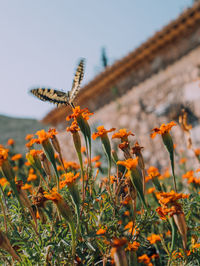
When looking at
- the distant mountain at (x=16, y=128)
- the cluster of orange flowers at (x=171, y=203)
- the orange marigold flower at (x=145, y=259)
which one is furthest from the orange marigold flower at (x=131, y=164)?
the distant mountain at (x=16, y=128)

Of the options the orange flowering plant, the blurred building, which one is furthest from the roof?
the orange flowering plant

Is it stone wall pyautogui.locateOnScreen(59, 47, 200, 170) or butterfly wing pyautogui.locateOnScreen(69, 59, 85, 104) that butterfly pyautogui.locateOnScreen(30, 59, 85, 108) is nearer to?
butterfly wing pyautogui.locateOnScreen(69, 59, 85, 104)

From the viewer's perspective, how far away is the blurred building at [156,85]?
4441mm

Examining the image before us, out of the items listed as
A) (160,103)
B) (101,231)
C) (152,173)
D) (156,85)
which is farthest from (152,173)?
(156,85)

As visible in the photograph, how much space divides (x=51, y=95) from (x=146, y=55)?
13.1 ft

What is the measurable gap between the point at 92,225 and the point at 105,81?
503 cm

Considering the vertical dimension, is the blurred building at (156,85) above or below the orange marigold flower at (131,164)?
above

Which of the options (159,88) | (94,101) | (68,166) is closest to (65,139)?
(94,101)

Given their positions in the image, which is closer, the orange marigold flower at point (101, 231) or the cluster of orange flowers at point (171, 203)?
the cluster of orange flowers at point (171, 203)

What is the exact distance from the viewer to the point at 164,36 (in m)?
4.70

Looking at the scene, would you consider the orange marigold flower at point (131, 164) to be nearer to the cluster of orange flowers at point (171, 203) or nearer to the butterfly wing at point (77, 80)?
the cluster of orange flowers at point (171, 203)

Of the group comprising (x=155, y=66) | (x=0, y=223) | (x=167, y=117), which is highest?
(x=155, y=66)

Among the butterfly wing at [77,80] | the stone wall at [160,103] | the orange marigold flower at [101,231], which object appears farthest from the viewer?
the stone wall at [160,103]

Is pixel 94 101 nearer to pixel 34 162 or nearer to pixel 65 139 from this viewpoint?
pixel 65 139
